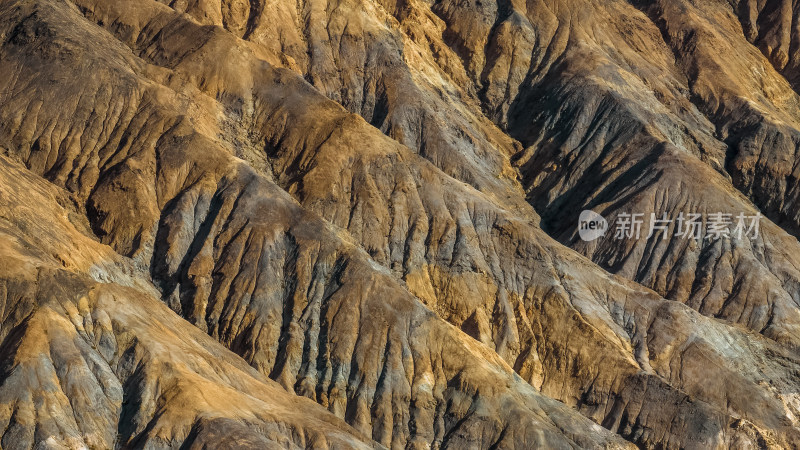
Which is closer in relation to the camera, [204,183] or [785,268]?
[204,183]

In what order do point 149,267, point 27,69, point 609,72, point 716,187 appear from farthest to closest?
point 609,72 → point 716,187 → point 27,69 → point 149,267

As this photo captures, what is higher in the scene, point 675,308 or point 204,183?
point 675,308

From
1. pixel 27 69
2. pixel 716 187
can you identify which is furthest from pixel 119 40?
pixel 716 187

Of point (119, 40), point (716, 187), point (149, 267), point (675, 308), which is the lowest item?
point (149, 267)

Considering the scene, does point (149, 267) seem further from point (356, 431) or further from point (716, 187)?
point (716, 187)

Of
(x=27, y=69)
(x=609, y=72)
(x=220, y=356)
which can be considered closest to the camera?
(x=220, y=356)

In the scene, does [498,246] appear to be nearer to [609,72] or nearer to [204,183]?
[204,183]

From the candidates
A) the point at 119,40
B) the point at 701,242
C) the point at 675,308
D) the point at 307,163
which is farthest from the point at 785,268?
the point at 119,40
